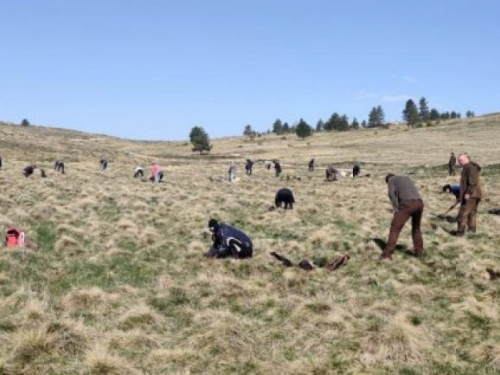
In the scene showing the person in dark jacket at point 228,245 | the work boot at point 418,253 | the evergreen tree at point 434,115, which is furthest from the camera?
the evergreen tree at point 434,115

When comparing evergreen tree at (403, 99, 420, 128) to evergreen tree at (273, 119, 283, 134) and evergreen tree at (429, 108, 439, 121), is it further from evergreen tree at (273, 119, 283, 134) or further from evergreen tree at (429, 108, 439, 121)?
evergreen tree at (273, 119, 283, 134)

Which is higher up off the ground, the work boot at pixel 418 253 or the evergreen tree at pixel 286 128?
the evergreen tree at pixel 286 128

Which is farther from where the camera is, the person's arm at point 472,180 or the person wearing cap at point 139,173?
the person wearing cap at point 139,173

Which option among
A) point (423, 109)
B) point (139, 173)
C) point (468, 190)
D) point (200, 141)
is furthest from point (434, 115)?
point (468, 190)

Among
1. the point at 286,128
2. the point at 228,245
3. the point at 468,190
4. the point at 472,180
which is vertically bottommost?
the point at 228,245

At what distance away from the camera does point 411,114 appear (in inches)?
5876

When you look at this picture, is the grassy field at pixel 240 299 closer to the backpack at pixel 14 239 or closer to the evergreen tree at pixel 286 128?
the backpack at pixel 14 239

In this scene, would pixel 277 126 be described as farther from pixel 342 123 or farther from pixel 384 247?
pixel 384 247

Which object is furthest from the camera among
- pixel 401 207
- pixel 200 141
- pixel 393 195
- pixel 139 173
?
pixel 200 141

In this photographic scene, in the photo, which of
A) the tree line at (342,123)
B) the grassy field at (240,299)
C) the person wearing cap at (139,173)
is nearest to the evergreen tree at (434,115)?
the tree line at (342,123)

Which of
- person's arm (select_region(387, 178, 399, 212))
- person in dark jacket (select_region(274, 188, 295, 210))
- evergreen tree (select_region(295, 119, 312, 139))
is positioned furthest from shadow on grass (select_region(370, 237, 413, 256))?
evergreen tree (select_region(295, 119, 312, 139))

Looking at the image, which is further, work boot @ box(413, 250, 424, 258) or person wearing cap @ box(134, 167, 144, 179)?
person wearing cap @ box(134, 167, 144, 179)

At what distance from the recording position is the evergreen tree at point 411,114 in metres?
Result: 146

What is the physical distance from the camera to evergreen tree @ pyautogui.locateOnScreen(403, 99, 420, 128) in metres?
146
